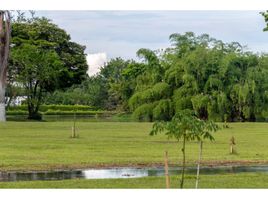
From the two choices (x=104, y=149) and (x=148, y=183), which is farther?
(x=104, y=149)

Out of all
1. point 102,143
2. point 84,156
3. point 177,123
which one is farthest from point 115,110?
point 177,123

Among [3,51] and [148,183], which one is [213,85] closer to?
[3,51]

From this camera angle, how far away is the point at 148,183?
13766 millimetres

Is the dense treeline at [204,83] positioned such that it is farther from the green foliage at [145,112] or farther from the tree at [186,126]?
the tree at [186,126]

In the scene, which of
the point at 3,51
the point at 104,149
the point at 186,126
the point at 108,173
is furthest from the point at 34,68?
the point at 186,126

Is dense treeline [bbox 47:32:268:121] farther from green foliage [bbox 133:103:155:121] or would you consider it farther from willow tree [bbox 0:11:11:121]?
willow tree [bbox 0:11:11:121]

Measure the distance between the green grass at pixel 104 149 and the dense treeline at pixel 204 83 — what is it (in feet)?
44.8

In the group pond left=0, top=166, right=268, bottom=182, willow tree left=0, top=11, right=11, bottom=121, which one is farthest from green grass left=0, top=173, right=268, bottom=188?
willow tree left=0, top=11, right=11, bottom=121

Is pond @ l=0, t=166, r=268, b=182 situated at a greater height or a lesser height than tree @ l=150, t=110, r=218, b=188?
lesser

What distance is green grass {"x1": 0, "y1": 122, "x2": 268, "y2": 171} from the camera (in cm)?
1884

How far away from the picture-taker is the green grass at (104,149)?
18844 mm

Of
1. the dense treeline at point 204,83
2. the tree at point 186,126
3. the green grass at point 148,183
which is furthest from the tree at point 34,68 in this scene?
the tree at point 186,126

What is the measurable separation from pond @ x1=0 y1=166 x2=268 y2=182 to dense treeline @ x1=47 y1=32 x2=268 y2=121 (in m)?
28.9

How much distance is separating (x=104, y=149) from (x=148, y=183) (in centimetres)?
939
